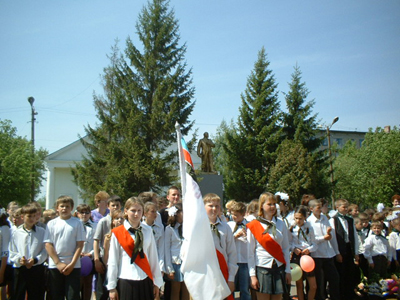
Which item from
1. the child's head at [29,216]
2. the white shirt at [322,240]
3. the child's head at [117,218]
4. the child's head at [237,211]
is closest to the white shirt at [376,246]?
the white shirt at [322,240]

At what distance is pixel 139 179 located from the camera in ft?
77.5

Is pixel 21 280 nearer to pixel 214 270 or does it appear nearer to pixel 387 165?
pixel 214 270

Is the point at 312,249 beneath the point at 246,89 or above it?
beneath

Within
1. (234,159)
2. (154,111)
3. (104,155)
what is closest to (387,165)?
(234,159)

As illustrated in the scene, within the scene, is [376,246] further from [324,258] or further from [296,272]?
[296,272]

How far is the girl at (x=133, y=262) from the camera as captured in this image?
13.8 feet

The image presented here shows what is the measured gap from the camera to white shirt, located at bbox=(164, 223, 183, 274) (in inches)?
221

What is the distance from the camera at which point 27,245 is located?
552 centimetres

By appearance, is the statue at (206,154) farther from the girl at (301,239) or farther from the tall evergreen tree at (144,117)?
the girl at (301,239)

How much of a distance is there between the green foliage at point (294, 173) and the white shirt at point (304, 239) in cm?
2106

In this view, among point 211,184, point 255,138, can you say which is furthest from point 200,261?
point 255,138

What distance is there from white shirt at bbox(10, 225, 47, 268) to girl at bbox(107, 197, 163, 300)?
6.15ft

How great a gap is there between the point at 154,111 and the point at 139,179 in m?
4.78

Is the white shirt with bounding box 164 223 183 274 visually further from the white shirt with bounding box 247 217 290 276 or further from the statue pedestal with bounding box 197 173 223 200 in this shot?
the statue pedestal with bounding box 197 173 223 200
